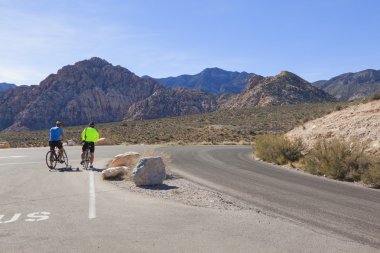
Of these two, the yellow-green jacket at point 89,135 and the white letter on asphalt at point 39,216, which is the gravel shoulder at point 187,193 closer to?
the white letter on asphalt at point 39,216

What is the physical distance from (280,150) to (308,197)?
471 inches

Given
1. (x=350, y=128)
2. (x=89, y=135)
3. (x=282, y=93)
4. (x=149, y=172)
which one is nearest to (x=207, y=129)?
(x=350, y=128)

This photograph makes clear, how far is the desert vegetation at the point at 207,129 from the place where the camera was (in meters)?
52.9

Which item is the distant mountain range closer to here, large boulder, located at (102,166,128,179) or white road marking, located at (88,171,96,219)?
large boulder, located at (102,166,128,179)

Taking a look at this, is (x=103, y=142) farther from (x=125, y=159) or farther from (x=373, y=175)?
(x=373, y=175)

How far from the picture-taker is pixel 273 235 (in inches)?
305

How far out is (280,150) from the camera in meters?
23.8

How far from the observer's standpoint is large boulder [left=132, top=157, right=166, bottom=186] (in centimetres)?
1382

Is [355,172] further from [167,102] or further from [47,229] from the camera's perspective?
[167,102]

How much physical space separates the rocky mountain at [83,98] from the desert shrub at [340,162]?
448ft

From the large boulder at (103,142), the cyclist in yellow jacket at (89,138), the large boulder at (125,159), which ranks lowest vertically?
the large boulder at (103,142)

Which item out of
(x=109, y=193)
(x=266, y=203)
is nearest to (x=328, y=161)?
(x=266, y=203)

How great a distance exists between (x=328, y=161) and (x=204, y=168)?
5183 mm

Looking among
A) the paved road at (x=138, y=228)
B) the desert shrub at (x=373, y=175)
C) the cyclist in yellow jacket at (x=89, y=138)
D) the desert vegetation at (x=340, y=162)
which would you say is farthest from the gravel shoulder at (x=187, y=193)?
the desert vegetation at (x=340, y=162)
